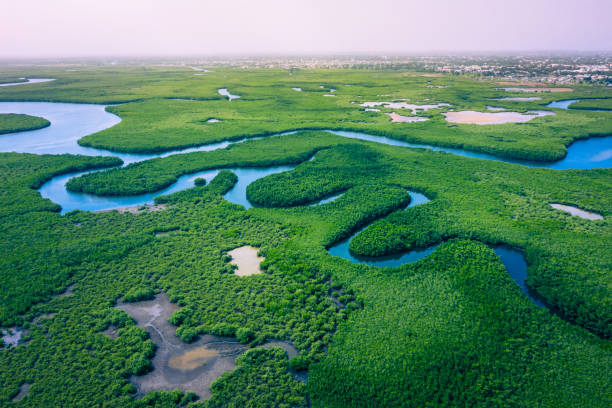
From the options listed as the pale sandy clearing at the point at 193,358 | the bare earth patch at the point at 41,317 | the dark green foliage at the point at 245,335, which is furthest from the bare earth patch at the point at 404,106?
the bare earth patch at the point at 41,317

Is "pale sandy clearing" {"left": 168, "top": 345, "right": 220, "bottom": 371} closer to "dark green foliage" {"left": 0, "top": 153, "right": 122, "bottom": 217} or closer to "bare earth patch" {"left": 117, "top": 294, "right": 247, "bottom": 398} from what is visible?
"bare earth patch" {"left": 117, "top": 294, "right": 247, "bottom": 398}

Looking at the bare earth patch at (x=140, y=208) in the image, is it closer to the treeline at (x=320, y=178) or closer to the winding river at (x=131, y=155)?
the winding river at (x=131, y=155)

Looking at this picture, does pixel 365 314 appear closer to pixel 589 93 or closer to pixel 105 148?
pixel 105 148

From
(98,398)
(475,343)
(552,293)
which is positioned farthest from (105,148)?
(552,293)

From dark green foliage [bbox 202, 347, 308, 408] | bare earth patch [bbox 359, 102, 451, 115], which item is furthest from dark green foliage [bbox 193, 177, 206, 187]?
bare earth patch [bbox 359, 102, 451, 115]

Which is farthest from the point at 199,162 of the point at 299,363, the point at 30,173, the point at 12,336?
the point at 299,363

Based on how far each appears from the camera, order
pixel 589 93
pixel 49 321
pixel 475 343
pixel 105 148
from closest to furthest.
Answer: pixel 475 343 < pixel 49 321 < pixel 105 148 < pixel 589 93
